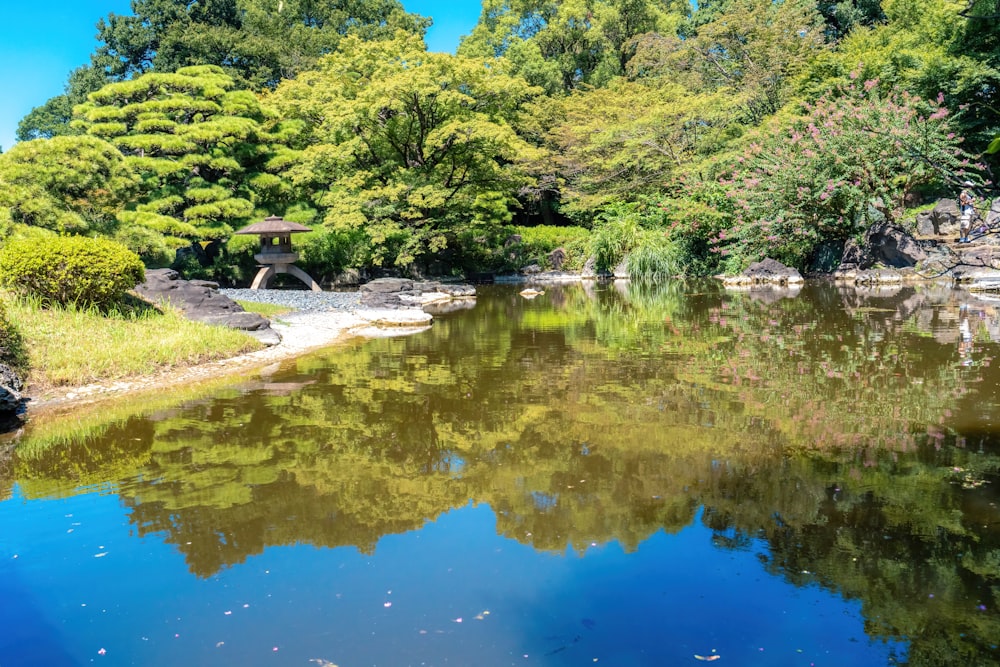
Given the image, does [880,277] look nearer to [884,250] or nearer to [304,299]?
[884,250]

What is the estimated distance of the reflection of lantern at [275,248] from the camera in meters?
17.0

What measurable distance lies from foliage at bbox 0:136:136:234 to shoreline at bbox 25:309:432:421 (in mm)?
3358

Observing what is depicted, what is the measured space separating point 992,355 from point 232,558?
8.12 m

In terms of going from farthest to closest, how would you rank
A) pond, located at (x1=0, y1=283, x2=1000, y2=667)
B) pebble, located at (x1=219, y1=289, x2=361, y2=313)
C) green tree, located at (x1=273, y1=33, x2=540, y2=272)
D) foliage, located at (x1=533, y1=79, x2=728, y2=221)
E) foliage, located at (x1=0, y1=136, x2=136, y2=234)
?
→ foliage, located at (x1=533, y1=79, x2=728, y2=221), green tree, located at (x1=273, y1=33, x2=540, y2=272), pebble, located at (x1=219, y1=289, x2=361, y2=313), foliage, located at (x1=0, y1=136, x2=136, y2=234), pond, located at (x1=0, y1=283, x2=1000, y2=667)

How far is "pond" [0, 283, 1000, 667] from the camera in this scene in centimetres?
290

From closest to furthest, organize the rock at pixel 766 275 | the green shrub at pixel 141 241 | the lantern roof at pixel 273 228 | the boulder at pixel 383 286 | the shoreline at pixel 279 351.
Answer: the shoreline at pixel 279 351, the green shrub at pixel 141 241, the boulder at pixel 383 286, the lantern roof at pixel 273 228, the rock at pixel 766 275

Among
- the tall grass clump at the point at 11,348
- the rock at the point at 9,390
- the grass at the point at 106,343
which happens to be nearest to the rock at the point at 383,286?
the grass at the point at 106,343

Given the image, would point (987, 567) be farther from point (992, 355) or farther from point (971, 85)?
point (971, 85)

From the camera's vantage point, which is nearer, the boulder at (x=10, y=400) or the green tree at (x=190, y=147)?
the boulder at (x=10, y=400)

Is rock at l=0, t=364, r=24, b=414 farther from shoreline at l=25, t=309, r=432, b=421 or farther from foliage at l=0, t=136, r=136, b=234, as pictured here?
foliage at l=0, t=136, r=136, b=234

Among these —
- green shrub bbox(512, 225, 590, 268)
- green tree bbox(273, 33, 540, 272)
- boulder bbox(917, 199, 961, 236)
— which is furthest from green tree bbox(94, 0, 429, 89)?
boulder bbox(917, 199, 961, 236)

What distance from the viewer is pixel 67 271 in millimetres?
8750

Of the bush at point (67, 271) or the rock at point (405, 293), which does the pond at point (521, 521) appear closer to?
the bush at point (67, 271)

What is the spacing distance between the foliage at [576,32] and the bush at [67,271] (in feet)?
77.7
